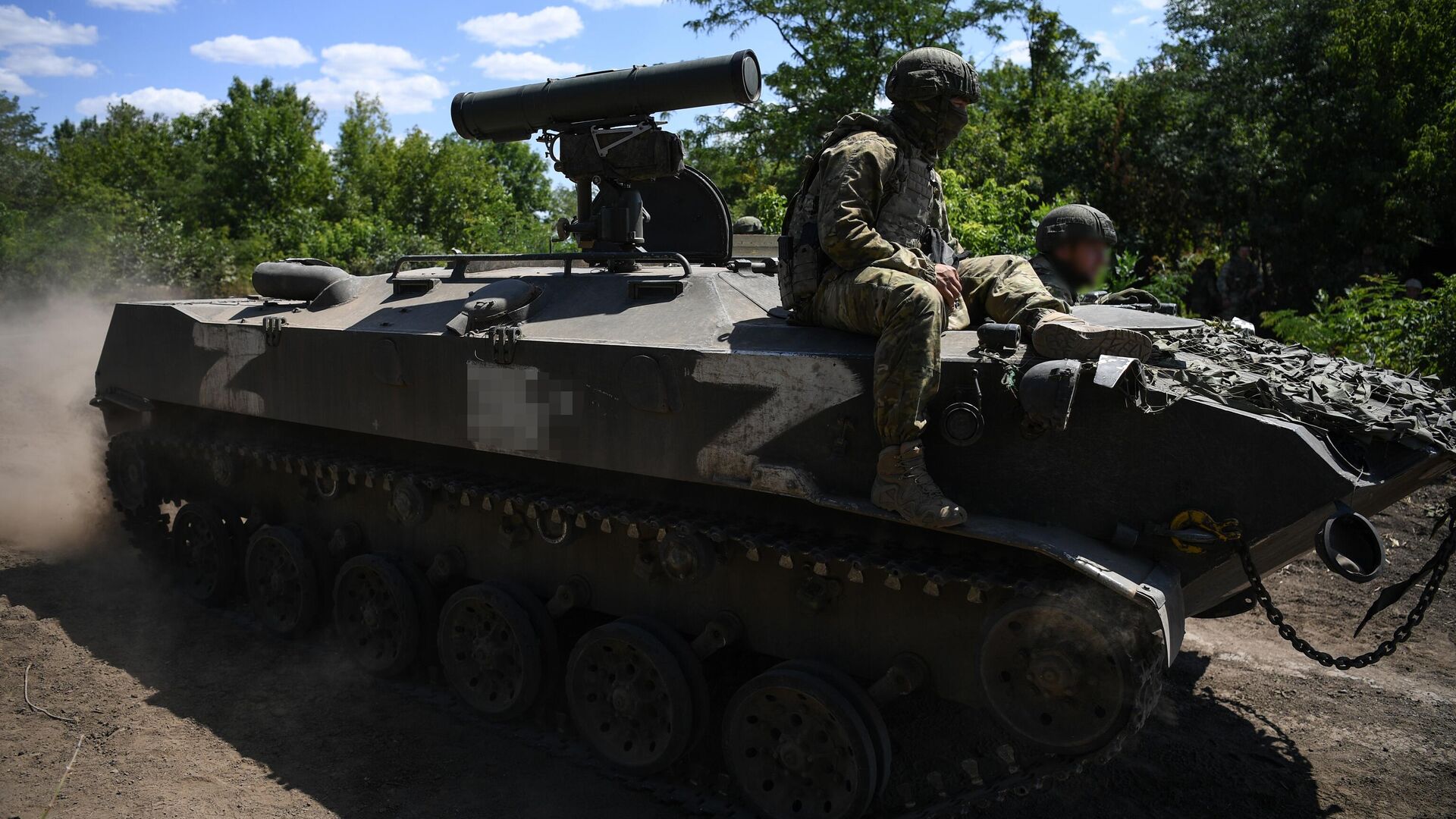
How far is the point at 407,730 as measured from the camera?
614 cm

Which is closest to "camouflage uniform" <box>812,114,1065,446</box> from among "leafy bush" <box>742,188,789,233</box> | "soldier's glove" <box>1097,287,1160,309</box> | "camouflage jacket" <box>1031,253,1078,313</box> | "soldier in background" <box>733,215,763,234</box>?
"camouflage jacket" <box>1031,253,1078,313</box>

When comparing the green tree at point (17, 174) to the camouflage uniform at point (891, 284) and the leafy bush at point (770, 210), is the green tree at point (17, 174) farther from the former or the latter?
the camouflage uniform at point (891, 284)

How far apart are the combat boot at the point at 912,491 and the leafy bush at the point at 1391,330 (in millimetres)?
7438

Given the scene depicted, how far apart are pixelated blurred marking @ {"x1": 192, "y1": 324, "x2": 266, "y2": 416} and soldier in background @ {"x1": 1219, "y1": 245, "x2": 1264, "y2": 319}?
16.4m

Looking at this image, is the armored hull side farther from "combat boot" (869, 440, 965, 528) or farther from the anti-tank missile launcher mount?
the anti-tank missile launcher mount

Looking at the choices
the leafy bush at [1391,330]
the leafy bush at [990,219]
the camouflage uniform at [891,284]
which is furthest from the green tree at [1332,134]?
the camouflage uniform at [891,284]

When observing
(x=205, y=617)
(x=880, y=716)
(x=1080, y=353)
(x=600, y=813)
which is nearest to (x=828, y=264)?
(x=1080, y=353)

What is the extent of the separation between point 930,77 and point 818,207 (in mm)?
832

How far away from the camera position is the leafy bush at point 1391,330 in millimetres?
10469

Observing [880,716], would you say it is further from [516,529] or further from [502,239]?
[502,239]


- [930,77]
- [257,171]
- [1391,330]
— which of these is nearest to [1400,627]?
[930,77]

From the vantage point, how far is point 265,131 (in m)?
35.8

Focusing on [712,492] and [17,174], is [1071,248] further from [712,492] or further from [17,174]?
[17,174]

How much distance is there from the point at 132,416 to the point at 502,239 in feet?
53.7
